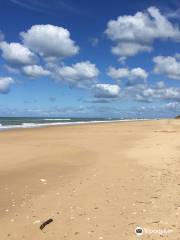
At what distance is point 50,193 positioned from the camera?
901 centimetres

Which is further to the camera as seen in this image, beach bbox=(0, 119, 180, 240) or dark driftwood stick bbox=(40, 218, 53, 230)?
dark driftwood stick bbox=(40, 218, 53, 230)

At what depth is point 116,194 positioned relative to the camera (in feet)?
28.7

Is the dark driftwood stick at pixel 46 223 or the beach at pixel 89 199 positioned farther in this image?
the dark driftwood stick at pixel 46 223

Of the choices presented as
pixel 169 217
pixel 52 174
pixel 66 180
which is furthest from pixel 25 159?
pixel 169 217

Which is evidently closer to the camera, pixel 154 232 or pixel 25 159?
pixel 154 232

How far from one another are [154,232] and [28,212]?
Answer: 103 inches

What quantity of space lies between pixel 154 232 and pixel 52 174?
5.85 m

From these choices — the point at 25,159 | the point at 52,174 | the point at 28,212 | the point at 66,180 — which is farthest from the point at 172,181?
the point at 25,159

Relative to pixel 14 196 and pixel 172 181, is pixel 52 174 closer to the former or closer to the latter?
pixel 14 196

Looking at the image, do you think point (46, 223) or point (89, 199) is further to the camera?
point (89, 199)

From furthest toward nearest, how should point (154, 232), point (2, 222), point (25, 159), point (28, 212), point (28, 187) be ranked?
point (25, 159) → point (28, 187) → point (28, 212) → point (2, 222) → point (154, 232)

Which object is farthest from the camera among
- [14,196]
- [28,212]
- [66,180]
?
[66,180]

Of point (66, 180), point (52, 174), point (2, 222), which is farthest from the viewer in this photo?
point (52, 174)

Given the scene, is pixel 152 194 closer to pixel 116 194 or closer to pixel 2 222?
pixel 116 194
